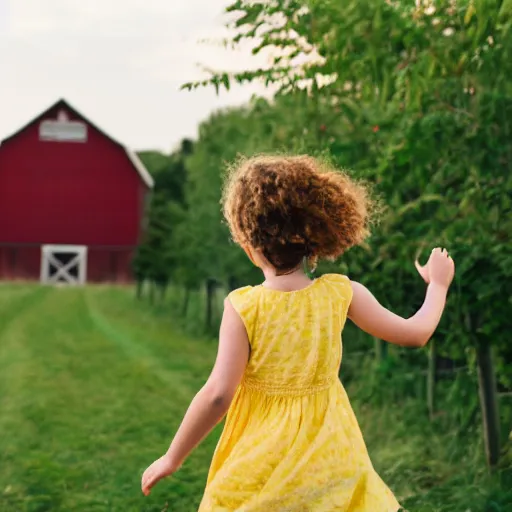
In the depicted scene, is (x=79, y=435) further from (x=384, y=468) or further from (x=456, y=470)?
(x=456, y=470)

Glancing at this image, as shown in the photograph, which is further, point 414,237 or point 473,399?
point 473,399

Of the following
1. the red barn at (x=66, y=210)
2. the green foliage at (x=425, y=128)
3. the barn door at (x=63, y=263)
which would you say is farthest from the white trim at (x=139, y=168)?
the green foliage at (x=425, y=128)

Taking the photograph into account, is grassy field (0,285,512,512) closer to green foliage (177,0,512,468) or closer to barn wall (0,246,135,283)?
green foliage (177,0,512,468)

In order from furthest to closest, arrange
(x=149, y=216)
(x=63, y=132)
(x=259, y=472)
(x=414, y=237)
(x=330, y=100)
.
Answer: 1. (x=63, y=132)
2. (x=149, y=216)
3. (x=330, y=100)
4. (x=414, y=237)
5. (x=259, y=472)

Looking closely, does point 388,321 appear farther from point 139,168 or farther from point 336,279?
point 139,168

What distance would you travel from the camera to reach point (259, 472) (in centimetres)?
254

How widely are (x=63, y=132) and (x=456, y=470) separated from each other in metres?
34.7

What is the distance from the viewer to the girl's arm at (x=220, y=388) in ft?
8.21

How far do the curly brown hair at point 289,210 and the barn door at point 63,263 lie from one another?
3350cm

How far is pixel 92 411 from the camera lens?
28.1ft

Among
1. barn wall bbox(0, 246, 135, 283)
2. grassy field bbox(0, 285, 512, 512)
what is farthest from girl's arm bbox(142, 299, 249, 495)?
barn wall bbox(0, 246, 135, 283)

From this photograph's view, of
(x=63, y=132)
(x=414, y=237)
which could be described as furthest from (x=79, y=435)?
(x=63, y=132)

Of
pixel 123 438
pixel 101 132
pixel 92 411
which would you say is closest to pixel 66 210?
pixel 101 132

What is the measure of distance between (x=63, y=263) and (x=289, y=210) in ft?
112
